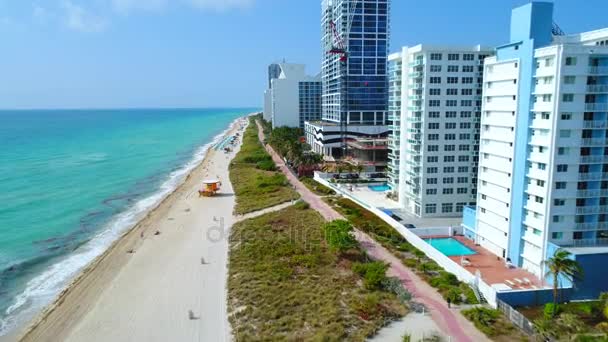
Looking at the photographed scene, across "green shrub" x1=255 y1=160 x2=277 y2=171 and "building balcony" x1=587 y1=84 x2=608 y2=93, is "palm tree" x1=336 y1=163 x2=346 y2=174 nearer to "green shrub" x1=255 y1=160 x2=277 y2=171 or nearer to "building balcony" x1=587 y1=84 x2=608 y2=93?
"green shrub" x1=255 y1=160 x2=277 y2=171

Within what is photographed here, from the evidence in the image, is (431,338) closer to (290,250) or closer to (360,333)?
(360,333)

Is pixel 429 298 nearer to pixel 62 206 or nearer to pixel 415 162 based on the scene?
pixel 415 162

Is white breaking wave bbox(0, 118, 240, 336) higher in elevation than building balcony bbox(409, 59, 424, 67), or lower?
lower

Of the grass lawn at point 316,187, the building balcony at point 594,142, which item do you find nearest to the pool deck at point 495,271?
the building balcony at point 594,142

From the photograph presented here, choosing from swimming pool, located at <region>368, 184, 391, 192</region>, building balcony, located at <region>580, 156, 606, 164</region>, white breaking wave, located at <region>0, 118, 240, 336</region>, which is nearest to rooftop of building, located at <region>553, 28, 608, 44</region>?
building balcony, located at <region>580, 156, 606, 164</region>

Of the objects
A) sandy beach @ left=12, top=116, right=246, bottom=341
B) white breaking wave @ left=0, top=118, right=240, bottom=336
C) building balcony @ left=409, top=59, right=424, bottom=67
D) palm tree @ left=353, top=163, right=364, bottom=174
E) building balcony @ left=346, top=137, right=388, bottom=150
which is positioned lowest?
white breaking wave @ left=0, top=118, right=240, bottom=336

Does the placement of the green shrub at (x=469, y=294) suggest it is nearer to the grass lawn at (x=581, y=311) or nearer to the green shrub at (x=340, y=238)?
the grass lawn at (x=581, y=311)

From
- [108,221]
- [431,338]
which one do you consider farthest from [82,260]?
[431,338]
